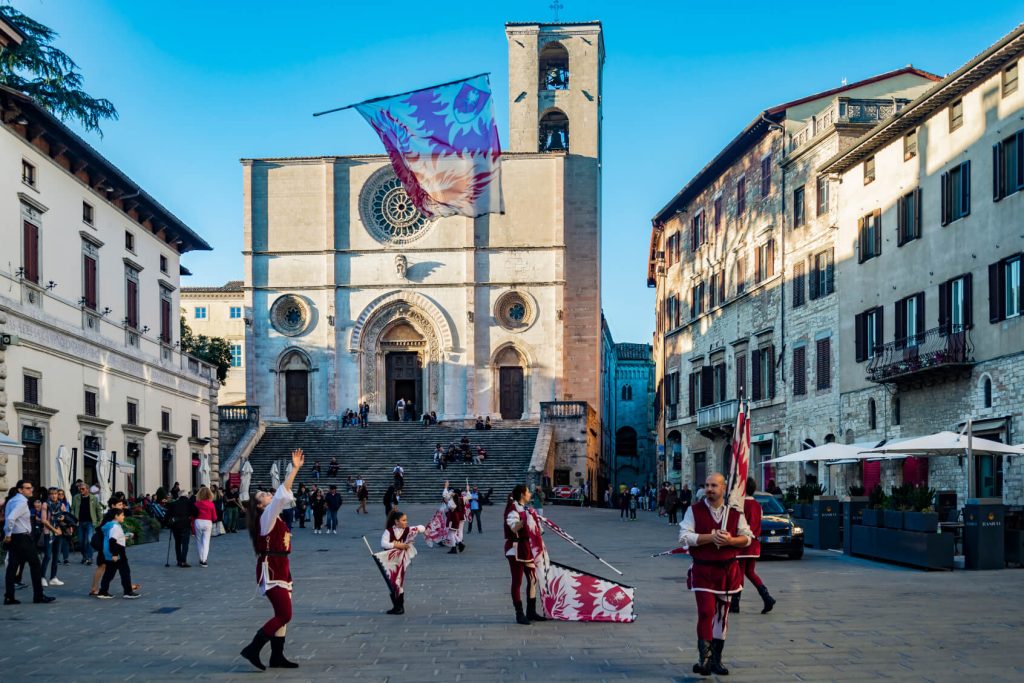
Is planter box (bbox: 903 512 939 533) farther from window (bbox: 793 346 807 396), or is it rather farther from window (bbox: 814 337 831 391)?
window (bbox: 793 346 807 396)

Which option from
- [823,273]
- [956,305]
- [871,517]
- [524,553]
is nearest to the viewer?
[524,553]

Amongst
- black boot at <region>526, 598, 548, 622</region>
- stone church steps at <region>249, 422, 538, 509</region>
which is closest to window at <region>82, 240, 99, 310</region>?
stone church steps at <region>249, 422, 538, 509</region>

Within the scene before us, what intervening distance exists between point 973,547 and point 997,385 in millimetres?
8484

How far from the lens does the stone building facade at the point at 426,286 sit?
6162cm

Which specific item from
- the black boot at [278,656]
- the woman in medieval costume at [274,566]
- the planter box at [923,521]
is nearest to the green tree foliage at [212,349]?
the planter box at [923,521]

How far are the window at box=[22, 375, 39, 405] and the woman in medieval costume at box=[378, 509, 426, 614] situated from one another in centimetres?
1731

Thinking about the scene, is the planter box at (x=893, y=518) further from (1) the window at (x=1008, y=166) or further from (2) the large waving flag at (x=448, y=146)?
(2) the large waving flag at (x=448, y=146)

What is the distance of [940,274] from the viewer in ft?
102

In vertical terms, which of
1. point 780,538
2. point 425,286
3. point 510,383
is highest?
point 425,286

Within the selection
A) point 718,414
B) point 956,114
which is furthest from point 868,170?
point 718,414

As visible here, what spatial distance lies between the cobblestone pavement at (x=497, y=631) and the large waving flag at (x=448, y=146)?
34.7ft

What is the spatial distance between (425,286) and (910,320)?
3352 centimetres

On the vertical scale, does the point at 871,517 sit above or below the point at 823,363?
below

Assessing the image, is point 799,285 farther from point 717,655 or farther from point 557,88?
point 717,655
